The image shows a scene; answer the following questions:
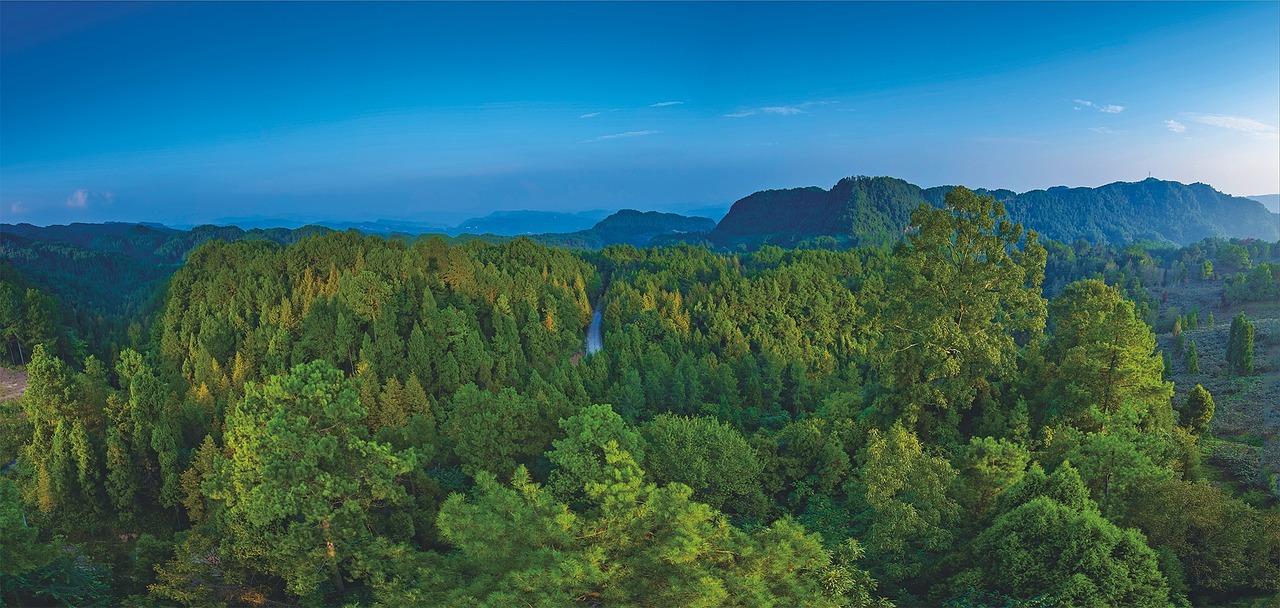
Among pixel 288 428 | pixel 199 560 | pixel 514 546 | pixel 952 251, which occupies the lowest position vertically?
pixel 199 560

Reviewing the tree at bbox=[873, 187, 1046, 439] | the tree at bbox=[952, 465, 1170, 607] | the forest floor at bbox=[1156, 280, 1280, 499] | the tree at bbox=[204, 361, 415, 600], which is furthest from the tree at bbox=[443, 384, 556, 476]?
the forest floor at bbox=[1156, 280, 1280, 499]

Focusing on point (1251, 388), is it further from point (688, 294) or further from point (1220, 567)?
point (688, 294)

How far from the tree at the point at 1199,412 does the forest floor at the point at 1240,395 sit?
2.74ft

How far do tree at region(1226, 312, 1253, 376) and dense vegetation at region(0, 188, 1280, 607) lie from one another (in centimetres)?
125

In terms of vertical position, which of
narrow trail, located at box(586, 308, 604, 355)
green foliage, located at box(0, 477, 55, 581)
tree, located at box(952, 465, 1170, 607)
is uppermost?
green foliage, located at box(0, 477, 55, 581)

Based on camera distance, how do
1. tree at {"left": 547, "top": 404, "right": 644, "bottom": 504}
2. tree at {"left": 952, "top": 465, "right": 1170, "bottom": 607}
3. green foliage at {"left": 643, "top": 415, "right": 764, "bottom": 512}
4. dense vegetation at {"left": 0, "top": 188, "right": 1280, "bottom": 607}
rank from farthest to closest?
green foliage at {"left": 643, "top": 415, "right": 764, "bottom": 512}
tree at {"left": 547, "top": 404, "right": 644, "bottom": 504}
dense vegetation at {"left": 0, "top": 188, "right": 1280, "bottom": 607}
tree at {"left": 952, "top": 465, "right": 1170, "bottom": 607}

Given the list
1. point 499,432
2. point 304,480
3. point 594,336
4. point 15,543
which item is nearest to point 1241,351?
point 594,336

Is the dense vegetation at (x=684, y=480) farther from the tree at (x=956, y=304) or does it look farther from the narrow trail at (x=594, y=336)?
the narrow trail at (x=594, y=336)

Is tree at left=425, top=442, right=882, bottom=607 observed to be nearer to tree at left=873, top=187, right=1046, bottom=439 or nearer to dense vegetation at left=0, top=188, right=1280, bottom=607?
dense vegetation at left=0, top=188, right=1280, bottom=607

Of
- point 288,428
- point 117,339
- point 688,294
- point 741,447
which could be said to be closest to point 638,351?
point 688,294

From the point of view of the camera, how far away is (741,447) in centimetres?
2658

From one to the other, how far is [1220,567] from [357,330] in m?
50.4

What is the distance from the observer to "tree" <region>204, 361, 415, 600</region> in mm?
18127

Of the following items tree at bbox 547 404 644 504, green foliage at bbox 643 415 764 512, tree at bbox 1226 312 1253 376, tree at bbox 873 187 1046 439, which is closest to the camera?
tree at bbox 547 404 644 504
